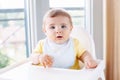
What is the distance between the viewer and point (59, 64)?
3.37 feet

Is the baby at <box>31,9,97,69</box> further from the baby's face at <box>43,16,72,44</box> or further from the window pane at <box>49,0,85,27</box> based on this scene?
the window pane at <box>49,0,85,27</box>

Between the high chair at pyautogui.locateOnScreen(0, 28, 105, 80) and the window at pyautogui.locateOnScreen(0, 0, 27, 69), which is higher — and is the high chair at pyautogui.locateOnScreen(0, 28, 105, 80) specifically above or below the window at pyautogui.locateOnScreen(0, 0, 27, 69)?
below

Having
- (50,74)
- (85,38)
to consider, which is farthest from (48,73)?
(85,38)

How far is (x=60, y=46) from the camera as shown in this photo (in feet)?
3.44

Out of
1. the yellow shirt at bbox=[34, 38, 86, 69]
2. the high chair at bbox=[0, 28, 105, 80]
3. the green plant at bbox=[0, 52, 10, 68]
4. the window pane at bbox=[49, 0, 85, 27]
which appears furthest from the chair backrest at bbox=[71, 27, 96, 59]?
the green plant at bbox=[0, 52, 10, 68]

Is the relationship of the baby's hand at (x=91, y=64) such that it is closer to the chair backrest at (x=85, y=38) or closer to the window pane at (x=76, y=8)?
the chair backrest at (x=85, y=38)

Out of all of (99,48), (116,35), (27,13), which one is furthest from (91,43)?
(27,13)

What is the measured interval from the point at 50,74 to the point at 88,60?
0.19 m

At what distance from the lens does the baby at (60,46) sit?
39.9 inches

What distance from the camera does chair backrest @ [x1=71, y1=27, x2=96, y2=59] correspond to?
1138 mm

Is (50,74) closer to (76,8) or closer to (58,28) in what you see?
(58,28)

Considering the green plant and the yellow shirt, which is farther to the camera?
the green plant

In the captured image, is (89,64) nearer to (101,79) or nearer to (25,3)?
(101,79)

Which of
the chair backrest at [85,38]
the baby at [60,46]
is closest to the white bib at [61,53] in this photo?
the baby at [60,46]
